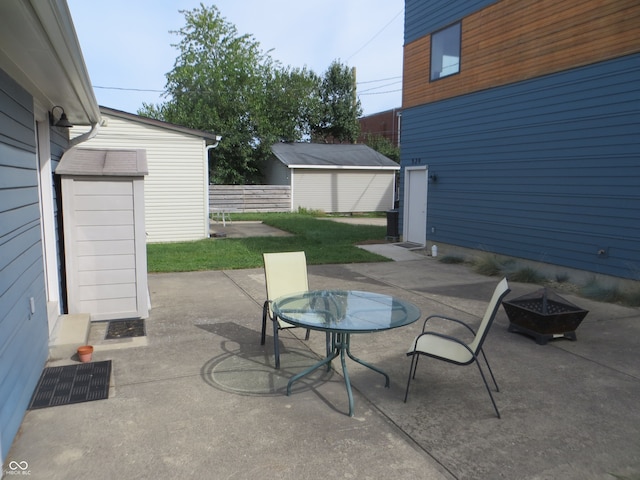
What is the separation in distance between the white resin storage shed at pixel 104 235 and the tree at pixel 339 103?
93.6 ft

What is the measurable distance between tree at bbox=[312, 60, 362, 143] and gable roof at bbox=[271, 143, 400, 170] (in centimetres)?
761

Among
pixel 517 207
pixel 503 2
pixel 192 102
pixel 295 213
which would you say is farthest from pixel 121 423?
pixel 192 102

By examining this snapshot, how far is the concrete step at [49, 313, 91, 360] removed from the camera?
14.5 ft

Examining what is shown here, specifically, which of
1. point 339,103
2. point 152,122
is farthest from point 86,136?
point 339,103

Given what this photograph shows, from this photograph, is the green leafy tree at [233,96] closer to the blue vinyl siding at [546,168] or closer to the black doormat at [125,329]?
the blue vinyl siding at [546,168]

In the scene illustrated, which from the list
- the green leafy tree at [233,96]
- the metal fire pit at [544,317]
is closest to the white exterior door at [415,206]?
the metal fire pit at [544,317]

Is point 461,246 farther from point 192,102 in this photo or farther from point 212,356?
point 192,102

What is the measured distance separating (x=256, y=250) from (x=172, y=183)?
139 inches

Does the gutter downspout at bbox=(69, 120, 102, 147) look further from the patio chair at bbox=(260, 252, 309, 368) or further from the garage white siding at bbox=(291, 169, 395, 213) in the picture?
the garage white siding at bbox=(291, 169, 395, 213)

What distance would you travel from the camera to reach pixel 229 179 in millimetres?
26625

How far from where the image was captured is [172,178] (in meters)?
12.9

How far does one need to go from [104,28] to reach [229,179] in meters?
12.7

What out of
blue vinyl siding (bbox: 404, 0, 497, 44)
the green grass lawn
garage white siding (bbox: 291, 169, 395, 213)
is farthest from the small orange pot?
garage white siding (bbox: 291, 169, 395, 213)

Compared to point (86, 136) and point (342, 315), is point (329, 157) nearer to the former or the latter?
point (86, 136)
